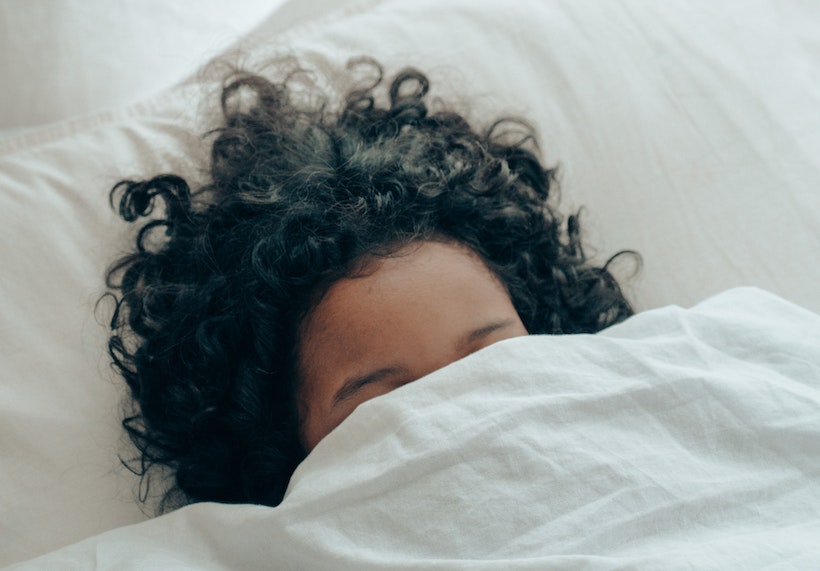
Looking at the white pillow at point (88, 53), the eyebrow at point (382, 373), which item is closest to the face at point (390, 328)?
the eyebrow at point (382, 373)

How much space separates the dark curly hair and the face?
24 mm

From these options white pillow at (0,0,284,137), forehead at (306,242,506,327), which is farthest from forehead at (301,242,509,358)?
white pillow at (0,0,284,137)

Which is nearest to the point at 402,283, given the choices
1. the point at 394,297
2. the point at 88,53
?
the point at 394,297

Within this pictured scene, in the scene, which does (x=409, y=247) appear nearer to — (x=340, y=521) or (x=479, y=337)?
(x=479, y=337)

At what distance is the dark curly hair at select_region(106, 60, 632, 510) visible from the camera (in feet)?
2.82

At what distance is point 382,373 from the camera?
79 centimetres

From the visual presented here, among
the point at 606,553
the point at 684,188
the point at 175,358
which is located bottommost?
the point at 175,358

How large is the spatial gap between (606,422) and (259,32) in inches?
28.7

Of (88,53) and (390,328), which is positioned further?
(88,53)

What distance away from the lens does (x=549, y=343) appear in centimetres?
78

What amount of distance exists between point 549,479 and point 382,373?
17cm

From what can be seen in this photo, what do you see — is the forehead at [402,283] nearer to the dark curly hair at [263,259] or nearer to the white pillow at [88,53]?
the dark curly hair at [263,259]

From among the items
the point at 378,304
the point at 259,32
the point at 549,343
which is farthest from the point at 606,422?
the point at 259,32

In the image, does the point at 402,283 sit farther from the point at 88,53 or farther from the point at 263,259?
the point at 88,53
